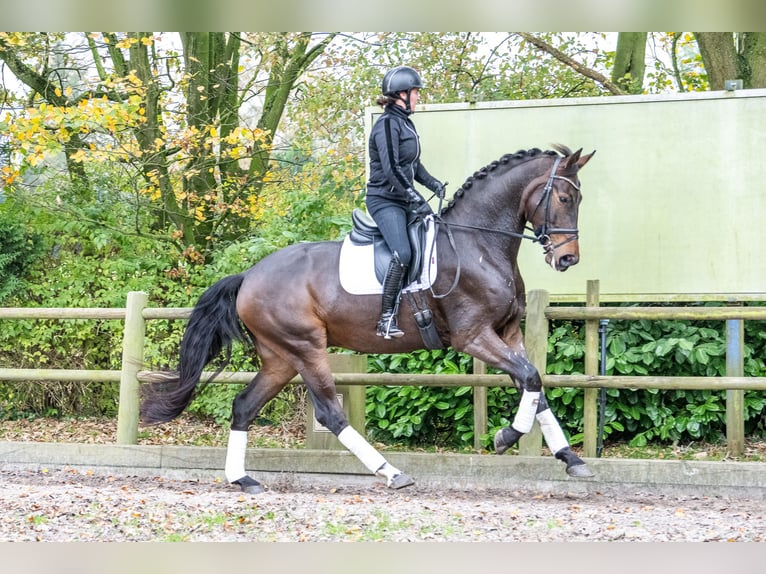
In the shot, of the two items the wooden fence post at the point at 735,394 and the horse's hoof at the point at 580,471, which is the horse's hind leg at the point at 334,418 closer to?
the horse's hoof at the point at 580,471

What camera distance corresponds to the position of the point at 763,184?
771 cm

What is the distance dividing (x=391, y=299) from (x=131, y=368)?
2726 millimetres

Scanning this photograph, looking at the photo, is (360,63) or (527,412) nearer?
(527,412)

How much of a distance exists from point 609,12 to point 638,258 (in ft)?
15.5

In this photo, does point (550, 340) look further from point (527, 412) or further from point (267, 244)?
point (267, 244)

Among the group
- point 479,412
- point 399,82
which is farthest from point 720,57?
point 479,412

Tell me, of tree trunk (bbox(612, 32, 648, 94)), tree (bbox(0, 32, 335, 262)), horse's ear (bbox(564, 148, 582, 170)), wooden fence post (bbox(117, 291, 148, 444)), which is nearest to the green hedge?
horse's ear (bbox(564, 148, 582, 170))

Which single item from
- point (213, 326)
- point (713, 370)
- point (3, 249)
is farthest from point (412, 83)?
point (3, 249)

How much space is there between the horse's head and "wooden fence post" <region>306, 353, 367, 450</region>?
215cm

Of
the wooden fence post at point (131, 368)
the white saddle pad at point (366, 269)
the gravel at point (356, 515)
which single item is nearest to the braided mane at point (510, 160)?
the white saddle pad at point (366, 269)

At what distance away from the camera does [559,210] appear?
6.63 m

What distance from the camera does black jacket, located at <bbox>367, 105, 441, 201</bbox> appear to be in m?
6.72

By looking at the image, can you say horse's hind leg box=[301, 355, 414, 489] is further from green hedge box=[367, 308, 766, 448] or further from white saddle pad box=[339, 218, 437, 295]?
green hedge box=[367, 308, 766, 448]

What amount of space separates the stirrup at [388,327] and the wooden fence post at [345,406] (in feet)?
3.61
